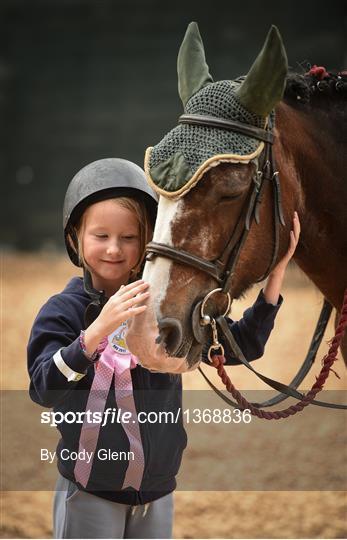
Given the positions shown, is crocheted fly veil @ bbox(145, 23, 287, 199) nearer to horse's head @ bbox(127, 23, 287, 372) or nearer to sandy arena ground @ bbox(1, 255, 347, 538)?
horse's head @ bbox(127, 23, 287, 372)

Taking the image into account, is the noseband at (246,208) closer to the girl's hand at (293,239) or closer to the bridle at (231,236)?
the bridle at (231,236)

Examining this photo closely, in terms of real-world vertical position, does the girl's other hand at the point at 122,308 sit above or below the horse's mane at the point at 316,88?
below

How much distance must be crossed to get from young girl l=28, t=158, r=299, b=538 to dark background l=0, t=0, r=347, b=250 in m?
7.90

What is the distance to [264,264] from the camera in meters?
1.92

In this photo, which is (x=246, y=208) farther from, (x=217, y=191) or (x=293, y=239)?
(x=293, y=239)

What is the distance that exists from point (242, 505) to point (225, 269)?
279 centimetres

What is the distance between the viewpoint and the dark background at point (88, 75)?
9656 mm

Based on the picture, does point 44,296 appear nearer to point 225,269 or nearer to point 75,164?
point 75,164

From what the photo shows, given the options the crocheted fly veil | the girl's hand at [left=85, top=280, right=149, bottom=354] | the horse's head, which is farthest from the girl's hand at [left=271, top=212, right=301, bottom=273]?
the girl's hand at [left=85, top=280, right=149, bottom=354]

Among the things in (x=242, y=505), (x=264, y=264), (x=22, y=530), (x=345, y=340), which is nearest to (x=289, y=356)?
(x=242, y=505)

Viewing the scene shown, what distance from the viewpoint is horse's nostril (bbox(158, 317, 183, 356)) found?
1.69 m

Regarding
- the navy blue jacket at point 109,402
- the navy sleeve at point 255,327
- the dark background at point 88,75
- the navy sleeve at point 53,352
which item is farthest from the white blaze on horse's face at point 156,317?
the dark background at point 88,75

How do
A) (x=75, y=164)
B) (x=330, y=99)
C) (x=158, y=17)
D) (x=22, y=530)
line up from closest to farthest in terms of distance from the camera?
(x=330, y=99), (x=22, y=530), (x=158, y=17), (x=75, y=164)

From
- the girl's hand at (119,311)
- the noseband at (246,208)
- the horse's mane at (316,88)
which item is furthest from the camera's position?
the horse's mane at (316,88)
